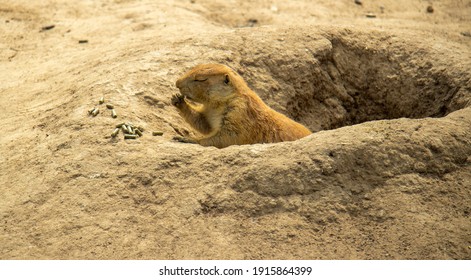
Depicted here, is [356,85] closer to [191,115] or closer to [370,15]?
[191,115]

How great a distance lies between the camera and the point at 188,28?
9312 mm

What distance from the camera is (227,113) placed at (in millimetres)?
6523

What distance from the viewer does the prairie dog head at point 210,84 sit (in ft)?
21.5

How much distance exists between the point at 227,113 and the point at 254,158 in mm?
1189

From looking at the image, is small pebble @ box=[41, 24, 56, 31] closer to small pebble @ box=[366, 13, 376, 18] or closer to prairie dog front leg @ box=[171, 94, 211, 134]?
prairie dog front leg @ box=[171, 94, 211, 134]

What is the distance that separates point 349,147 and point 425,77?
314 cm

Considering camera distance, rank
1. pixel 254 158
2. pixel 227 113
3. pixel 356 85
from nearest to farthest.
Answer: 1. pixel 254 158
2. pixel 227 113
3. pixel 356 85

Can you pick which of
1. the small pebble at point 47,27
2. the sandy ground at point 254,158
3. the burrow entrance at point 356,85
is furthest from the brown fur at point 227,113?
the small pebble at point 47,27

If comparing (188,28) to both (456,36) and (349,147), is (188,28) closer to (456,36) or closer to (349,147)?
(456,36)

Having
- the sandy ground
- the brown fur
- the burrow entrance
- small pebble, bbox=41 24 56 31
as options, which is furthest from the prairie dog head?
small pebble, bbox=41 24 56 31

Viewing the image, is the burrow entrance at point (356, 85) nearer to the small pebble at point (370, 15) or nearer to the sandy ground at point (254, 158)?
the sandy ground at point (254, 158)

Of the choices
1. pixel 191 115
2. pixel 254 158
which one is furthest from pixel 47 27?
pixel 254 158

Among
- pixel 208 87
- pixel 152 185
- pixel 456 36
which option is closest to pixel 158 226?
pixel 152 185

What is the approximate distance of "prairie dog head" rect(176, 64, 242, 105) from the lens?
6.55 metres
